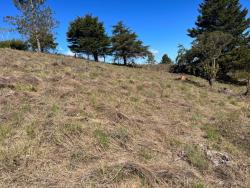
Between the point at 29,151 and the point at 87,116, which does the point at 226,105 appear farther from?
the point at 29,151

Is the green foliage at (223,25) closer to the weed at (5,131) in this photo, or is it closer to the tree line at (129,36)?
the tree line at (129,36)

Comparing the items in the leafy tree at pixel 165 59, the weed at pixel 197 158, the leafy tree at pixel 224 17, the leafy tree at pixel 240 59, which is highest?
the leafy tree at pixel 224 17

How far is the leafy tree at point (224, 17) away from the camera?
25.5 meters

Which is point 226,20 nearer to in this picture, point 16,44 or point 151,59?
point 151,59

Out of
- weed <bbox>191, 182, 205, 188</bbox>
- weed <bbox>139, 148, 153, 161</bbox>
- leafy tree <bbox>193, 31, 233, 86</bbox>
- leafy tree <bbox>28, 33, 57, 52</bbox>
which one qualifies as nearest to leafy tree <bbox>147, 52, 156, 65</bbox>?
leafy tree <bbox>193, 31, 233, 86</bbox>

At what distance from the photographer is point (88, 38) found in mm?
25625

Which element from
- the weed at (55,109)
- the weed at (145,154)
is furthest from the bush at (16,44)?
the weed at (145,154)

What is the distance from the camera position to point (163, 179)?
3676mm

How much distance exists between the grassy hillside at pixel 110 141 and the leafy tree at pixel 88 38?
18.2m

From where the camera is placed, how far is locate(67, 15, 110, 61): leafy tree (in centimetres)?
2558

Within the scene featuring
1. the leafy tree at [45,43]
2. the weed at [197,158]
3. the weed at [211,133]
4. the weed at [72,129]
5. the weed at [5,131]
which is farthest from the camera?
the leafy tree at [45,43]

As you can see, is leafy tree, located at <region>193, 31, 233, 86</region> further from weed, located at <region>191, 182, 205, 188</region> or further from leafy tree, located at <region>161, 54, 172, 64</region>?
leafy tree, located at <region>161, 54, 172, 64</region>

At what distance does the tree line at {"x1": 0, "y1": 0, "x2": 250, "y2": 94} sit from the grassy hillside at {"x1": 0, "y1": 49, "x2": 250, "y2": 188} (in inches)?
615

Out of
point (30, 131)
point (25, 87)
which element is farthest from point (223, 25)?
point (30, 131)
